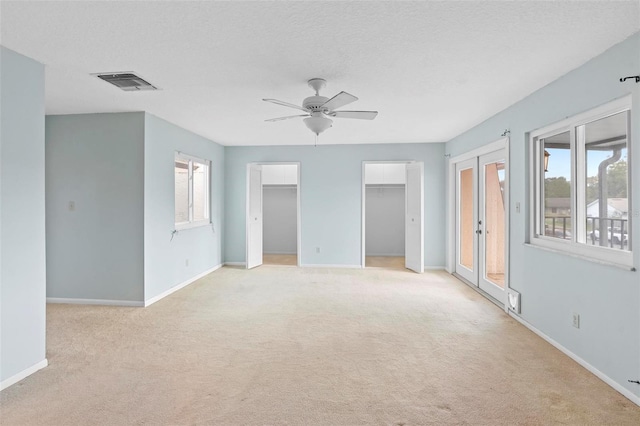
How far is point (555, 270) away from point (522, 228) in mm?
718

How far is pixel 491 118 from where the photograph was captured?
4.53 metres

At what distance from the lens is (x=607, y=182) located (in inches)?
104

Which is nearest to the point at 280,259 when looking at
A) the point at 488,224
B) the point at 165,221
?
the point at 165,221

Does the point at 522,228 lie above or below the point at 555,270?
above

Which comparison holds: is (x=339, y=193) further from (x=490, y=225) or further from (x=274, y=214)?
(x=490, y=225)

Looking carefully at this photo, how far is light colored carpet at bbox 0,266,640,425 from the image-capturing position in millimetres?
2096

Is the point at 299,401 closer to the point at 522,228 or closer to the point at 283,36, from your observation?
the point at 283,36

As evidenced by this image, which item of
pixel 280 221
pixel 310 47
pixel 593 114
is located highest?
pixel 310 47

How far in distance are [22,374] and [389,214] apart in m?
6.93

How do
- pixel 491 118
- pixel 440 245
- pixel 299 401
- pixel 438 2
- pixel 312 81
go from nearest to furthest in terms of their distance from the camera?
pixel 438 2
pixel 299 401
pixel 312 81
pixel 491 118
pixel 440 245

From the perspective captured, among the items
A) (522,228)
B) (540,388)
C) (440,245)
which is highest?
(522,228)

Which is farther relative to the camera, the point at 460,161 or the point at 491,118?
the point at 460,161

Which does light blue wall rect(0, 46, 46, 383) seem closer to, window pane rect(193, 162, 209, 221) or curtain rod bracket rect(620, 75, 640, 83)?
window pane rect(193, 162, 209, 221)

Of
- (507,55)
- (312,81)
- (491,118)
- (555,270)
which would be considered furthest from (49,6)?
(491,118)
